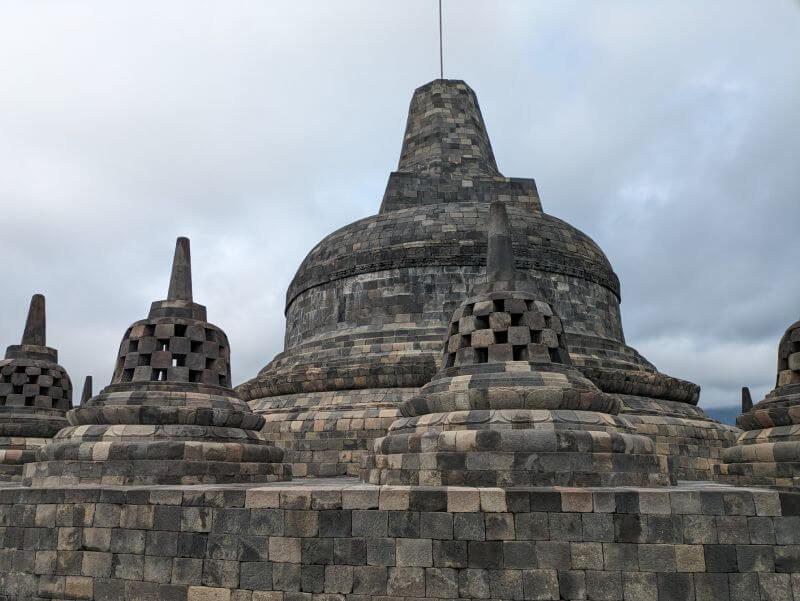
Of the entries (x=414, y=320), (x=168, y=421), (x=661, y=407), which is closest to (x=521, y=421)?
(x=168, y=421)

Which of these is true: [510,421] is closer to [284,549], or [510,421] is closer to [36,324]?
[284,549]

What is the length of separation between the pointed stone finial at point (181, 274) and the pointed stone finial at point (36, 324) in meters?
6.35

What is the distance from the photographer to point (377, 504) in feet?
25.2

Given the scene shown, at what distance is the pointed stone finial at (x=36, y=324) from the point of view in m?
16.0

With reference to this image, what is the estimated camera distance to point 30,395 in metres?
15.3

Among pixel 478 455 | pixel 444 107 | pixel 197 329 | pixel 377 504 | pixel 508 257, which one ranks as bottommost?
pixel 377 504

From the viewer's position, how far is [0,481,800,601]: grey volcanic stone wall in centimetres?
714

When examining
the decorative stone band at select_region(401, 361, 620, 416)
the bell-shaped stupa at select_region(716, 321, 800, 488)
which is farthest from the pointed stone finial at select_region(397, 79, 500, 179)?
the bell-shaped stupa at select_region(716, 321, 800, 488)

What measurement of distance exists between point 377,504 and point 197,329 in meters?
5.12

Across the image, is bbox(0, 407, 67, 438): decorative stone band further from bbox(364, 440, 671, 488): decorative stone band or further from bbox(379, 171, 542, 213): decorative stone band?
bbox(379, 171, 542, 213): decorative stone band

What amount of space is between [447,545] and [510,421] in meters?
1.93

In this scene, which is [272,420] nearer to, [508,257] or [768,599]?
[508,257]

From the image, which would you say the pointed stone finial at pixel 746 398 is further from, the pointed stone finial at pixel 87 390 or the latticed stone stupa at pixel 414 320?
→ the pointed stone finial at pixel 87 390

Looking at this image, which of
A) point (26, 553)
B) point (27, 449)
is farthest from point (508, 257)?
point (27, 449)
